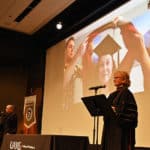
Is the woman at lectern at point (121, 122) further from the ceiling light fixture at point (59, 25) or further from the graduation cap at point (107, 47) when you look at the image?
the ceiling light fixture at point (59, 25)

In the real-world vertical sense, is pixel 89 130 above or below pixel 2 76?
below

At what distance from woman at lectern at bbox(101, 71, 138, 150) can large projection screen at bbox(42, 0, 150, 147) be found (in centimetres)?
108

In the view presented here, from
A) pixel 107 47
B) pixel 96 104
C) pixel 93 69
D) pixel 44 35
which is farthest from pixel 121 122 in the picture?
pixel 44 35

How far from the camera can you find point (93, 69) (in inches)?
223

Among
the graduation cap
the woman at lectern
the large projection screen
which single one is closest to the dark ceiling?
the large projection screen

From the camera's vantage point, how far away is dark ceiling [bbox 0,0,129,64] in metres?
6.33

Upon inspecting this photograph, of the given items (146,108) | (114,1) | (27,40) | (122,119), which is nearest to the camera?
(122,119)

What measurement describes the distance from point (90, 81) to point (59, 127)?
1500mm

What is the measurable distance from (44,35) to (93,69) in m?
2.75

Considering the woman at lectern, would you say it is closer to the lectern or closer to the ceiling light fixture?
the lectern

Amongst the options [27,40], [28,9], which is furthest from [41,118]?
[28,9]

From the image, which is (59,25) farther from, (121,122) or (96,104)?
(121,122)

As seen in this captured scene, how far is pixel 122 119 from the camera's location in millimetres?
3166

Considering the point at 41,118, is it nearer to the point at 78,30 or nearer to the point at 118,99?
the point at 78,30
